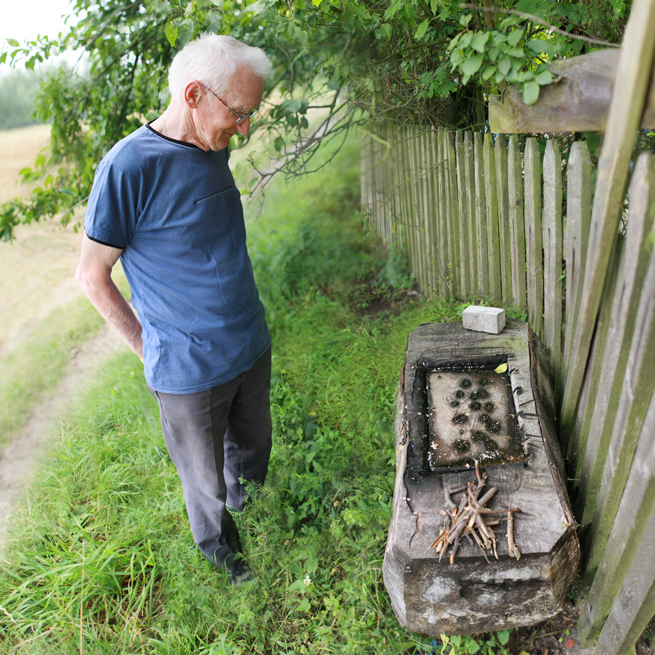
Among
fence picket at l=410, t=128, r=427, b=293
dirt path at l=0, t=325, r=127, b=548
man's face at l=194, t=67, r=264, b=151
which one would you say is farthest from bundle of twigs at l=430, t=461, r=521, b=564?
dirt path at l=0, t=325, r=127, b=548

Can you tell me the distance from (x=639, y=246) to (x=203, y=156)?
162 centimetres

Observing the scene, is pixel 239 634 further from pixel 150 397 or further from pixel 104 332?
pixel 104 332

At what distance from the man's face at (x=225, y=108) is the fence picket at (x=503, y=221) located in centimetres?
137

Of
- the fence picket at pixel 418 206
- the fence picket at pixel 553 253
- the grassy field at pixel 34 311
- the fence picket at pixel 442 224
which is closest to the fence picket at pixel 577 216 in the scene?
the fence picket at pixel 553 253

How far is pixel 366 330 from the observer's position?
13.8ft

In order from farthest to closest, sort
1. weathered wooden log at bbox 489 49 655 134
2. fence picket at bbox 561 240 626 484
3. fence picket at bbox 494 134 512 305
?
fence picket at bbox 494 134 512 305 < fence picket at bbox 561 240 626 484 < weathered wooden log at bbox 489 49 655 134

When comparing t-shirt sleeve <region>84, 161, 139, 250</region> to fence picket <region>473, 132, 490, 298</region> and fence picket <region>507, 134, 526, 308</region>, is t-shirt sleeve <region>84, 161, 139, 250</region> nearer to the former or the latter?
fence picket <region>507, 134, 526, 308</region>

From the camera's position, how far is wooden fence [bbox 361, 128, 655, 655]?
1.39 metres

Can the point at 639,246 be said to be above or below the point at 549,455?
above

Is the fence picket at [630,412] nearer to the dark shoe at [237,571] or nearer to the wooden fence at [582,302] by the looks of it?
the wooden fence at [582,302]

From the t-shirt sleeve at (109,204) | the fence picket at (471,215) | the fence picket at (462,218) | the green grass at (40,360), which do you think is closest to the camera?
the t-shirt sleeve at (109,204)

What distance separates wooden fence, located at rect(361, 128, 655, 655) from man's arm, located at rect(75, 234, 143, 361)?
1714 mm

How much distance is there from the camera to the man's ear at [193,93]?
1.93 m

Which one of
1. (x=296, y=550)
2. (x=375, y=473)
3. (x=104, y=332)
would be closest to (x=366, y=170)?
(x=104, y=332)
